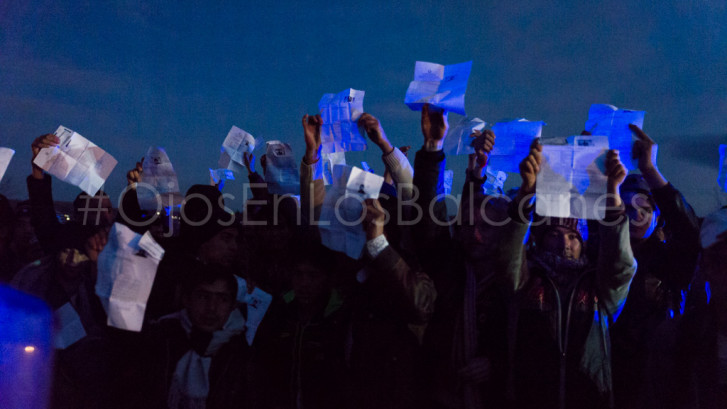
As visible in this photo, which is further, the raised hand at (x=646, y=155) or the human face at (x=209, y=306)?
the human face at (x=209, y=306)

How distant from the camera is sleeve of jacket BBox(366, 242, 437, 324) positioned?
8.68 ft

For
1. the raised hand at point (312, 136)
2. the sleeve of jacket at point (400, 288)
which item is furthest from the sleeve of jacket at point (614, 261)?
the raised hand at point (312, 136)

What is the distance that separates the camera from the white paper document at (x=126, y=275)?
→ 296 centimetres

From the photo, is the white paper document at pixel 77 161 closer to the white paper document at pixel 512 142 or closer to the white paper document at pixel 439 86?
the white paper document at pixel 439 86

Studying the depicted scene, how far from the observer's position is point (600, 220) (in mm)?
2553

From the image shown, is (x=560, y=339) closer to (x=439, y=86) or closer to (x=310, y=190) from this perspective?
(x=439, y=86)

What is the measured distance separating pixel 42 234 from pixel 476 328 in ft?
10.7

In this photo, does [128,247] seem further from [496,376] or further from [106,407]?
[496,376]

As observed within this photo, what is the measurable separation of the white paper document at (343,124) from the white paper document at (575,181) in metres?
1.28

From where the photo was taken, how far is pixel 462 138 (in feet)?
11.7

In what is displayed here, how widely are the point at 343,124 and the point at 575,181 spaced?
5.24 feet

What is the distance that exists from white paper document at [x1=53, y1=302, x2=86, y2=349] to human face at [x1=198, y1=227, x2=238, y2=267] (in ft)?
2.97

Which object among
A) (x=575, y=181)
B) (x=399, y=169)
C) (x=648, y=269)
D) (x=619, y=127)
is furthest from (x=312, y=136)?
(x=648, y=269)

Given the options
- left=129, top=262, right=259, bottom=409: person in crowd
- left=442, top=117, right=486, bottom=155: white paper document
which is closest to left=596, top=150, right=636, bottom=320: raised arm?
left=442, top=117, right=486, bottom=155: white paper document
